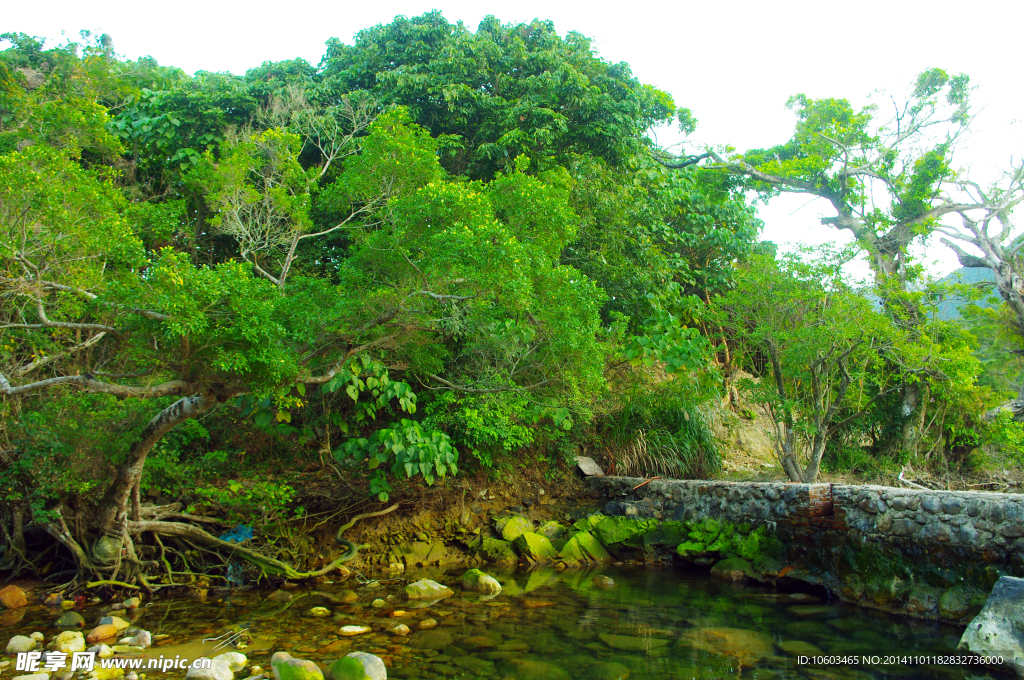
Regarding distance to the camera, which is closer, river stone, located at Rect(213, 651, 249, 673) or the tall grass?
river stone, located at Rect(213, 651, 249, 673)

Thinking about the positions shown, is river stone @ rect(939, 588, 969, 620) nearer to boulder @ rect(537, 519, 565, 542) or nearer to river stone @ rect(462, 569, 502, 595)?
river stone @ rect(462, 569, 502, 595)

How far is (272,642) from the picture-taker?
15.3 feet

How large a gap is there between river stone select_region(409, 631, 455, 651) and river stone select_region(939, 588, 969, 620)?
4.21 m

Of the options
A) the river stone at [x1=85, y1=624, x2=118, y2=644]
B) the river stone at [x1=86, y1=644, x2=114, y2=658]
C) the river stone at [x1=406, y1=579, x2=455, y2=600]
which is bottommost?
the river stone at [x1=406, y1=579, x2=455, y2=600]

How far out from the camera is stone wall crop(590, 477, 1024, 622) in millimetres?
4992

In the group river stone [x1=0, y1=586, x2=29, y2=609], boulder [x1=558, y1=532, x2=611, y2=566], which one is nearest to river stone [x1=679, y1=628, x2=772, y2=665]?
boulder [x1=558, y1=532, x2=611, y2=566]

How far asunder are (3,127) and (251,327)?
24.4 feet

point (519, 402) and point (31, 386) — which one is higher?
point (31, 386)

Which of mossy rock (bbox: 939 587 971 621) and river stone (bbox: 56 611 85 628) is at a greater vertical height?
river stone (bbox: 56 611 85 628)

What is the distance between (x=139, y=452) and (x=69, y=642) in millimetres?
1621

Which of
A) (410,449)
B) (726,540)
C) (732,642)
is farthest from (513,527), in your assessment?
(732,642)

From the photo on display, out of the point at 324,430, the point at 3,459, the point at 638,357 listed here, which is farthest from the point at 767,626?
the point at 3,459

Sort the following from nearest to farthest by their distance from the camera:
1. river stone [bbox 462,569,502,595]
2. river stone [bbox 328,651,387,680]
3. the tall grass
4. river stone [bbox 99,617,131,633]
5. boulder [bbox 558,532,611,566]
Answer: river stone [bbox 328,651,387,680], river stone [bbox 99,617,131,633], river stone [bbox 462,569,502,595], boulder [bbox 558,532,611,566], the tall grass

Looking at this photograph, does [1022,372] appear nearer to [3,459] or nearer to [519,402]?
[519,402]
